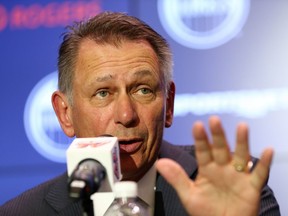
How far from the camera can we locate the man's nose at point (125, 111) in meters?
2.24

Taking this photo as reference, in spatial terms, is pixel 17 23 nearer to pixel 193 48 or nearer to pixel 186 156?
pixel 193 48

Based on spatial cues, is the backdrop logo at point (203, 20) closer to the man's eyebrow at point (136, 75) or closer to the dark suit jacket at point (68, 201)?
the dark suit jacket at point (68, 201)

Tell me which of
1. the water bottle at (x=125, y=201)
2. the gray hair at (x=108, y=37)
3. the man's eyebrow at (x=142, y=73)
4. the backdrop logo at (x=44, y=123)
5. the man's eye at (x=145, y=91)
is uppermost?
the gray hair at (x=108, y=37)

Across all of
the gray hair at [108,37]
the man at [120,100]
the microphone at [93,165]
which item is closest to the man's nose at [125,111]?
the man at [120,100]

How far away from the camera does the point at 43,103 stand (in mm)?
3541

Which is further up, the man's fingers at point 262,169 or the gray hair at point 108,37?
the gray hair at point 108,37

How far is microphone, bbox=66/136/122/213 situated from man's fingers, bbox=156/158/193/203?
11 centimetres

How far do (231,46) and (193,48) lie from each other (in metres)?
0.19

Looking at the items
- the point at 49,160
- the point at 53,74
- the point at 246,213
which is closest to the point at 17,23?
the point at 53,74

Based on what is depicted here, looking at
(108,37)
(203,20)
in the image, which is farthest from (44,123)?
(108,37)

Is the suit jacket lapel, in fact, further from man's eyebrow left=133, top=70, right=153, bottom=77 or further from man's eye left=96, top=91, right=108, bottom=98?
man's eyebrow left=133, top=70, right=153, bottom=77

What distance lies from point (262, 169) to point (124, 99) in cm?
75

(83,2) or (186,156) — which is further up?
(83,2)

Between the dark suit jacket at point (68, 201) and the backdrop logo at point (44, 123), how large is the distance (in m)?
0.71
